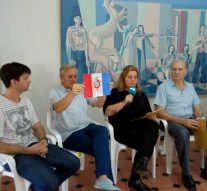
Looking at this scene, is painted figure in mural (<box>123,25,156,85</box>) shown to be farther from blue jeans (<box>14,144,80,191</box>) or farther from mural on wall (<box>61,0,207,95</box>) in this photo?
blue jeans (<box>14,144,80,191</box>)

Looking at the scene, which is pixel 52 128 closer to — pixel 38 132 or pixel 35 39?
pixel 38 132

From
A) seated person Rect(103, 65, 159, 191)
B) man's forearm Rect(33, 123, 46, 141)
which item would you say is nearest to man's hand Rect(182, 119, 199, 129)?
seated person Rect(103, 65, 159, 191)

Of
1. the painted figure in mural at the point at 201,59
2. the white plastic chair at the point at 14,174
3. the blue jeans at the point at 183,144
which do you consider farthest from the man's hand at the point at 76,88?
the painted figure in mural at the point at 201,59

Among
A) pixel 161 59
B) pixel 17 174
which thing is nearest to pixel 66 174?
pixel 17 174

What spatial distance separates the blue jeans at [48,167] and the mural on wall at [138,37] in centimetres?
121

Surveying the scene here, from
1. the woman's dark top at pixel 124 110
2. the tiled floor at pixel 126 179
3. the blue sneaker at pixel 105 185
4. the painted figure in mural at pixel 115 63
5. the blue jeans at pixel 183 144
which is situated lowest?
the tiled floor at pixel 126 179

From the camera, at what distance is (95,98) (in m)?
2.82

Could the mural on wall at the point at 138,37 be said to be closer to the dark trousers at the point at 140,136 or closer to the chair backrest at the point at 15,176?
the dark trousers at the point at 140,136

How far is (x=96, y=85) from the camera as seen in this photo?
2.61 meters

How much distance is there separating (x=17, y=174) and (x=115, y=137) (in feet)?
3.26

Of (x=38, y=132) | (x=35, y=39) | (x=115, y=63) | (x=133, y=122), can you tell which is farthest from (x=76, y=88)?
(x=115, y=63)

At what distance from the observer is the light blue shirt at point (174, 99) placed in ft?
10.0

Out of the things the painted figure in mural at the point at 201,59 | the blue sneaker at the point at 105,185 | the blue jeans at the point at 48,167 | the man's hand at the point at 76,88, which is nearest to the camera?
the blue jeans at the point at 48,167

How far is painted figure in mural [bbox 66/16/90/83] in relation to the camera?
3127 mm
